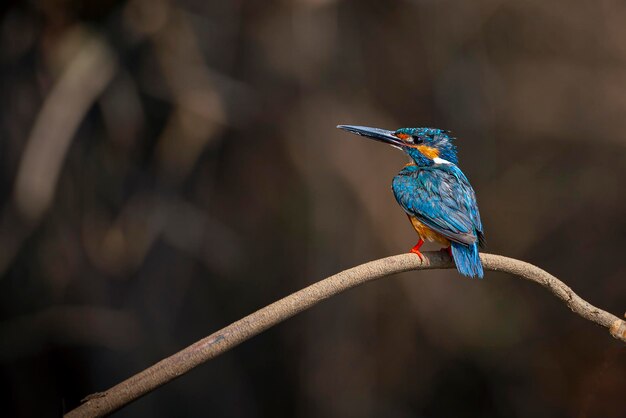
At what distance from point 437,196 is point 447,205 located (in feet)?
0.20

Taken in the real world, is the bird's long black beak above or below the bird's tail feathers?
above

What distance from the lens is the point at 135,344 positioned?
14.5ft

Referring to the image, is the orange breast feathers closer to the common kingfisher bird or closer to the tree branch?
the common kingfisher bird

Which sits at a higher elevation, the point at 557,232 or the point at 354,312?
the point at 557,232

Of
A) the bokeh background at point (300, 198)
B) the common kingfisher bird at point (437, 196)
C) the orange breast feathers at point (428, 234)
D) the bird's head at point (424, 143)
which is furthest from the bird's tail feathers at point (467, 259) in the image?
the bokeh background at point (300, 198)

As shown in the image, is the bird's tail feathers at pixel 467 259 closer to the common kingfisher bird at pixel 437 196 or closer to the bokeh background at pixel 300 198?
the common kingfisher bird at pixel 437 196

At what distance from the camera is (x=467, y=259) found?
2.21 meters

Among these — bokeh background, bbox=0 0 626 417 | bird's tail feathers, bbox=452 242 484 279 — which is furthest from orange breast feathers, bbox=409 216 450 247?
bokeh background, bbox=0 0 626 417

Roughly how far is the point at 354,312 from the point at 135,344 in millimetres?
1302

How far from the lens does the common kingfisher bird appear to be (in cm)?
225

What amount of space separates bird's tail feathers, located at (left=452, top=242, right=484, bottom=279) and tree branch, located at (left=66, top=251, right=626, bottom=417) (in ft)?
0.10

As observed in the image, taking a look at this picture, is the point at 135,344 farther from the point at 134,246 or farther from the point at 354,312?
the point at 354,312

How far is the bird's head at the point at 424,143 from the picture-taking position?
2.66 metres

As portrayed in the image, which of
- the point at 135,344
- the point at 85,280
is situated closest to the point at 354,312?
the point at 135,344
